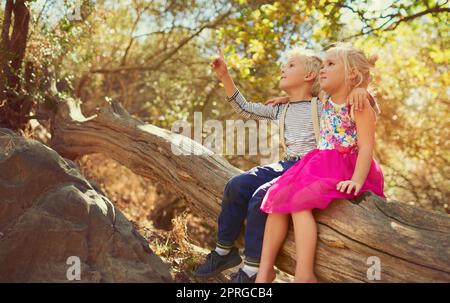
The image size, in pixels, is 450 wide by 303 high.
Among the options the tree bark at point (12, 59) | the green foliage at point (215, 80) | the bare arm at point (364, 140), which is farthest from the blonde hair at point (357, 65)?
the green foliage at point (215, 80)

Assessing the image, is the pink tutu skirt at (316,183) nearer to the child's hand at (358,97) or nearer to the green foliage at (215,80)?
the child's hand at (358,97)

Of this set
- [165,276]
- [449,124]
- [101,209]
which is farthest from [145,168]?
[449,124]

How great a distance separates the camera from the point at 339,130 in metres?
3.25

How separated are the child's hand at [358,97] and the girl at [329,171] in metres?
0.04

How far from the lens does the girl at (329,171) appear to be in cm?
290

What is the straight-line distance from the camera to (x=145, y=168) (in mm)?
5215

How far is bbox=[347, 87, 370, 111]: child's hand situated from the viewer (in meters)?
3.08

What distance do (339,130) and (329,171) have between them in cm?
35

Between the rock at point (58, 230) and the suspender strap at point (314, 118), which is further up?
the suspender strap at point (314, 118)

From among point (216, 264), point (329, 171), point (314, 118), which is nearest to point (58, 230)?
point (216, 264)

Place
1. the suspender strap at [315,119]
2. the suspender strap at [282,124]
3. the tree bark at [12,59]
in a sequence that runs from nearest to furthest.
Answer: the suspender strap at [315,119]
the suspender strap at [282,124]
the tree bark at [12,59]

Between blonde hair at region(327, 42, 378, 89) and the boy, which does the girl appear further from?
the boy

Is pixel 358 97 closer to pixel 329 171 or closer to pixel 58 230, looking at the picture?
pixel 329 171

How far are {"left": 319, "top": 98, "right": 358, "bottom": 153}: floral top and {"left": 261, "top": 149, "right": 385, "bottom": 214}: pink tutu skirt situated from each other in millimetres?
50
